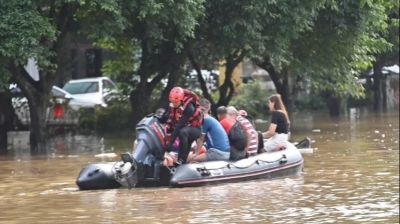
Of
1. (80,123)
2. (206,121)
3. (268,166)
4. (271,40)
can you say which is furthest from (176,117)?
(80,123)

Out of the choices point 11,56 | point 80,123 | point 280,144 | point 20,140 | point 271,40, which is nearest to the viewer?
point 280,144

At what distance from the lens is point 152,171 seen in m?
15.3

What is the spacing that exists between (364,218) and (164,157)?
14.7ft

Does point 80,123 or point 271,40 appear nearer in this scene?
point 271,40

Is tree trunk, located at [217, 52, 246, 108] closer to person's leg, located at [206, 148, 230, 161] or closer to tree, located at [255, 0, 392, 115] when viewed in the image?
tree, located at [255, 0, 392, 115]

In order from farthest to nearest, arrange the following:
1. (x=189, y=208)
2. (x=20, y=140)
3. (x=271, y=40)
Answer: (x=20, y=140), (x=271, y=40), (x=189, y=208)

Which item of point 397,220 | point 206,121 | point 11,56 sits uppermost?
point 11,56

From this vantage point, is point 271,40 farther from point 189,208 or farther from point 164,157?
point 189,208

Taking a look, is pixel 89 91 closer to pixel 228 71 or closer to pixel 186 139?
pixel 228 71

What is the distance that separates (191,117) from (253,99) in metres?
27.5

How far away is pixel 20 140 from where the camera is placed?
27500mm

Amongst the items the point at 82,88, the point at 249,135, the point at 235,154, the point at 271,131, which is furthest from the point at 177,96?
the point at 82,88

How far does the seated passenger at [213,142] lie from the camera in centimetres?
1563

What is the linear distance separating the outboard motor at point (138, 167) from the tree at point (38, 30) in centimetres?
535
